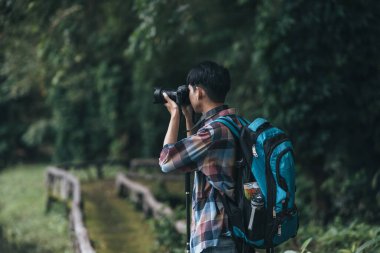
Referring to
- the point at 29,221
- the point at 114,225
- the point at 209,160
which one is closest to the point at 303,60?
the point at 114,225

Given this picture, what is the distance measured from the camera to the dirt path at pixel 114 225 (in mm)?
8453

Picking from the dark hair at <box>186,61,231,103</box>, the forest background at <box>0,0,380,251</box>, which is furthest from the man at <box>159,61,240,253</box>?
the forest background at <box>0,0,380,251</box>

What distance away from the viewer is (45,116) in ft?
94.2

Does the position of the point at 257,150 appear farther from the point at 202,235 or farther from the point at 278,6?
the point at 278,6

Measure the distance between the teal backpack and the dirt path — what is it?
4.97 meters

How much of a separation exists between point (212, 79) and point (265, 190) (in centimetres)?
73

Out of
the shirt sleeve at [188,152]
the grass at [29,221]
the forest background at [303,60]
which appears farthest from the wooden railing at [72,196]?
the shirt sleeve at [188,152]

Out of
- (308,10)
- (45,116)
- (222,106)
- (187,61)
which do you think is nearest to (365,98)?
(308,10)

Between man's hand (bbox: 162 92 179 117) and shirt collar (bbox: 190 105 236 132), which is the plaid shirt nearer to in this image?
shirt collar (bbox: 190 105 236 132)

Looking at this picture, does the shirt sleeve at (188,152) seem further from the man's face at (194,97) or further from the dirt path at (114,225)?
the dirt path at (114,225)

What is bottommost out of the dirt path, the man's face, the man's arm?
the dirt path

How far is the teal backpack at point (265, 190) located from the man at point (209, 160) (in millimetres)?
77

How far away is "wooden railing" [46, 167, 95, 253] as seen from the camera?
712 centimetres

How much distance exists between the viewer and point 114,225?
33.0 feet
